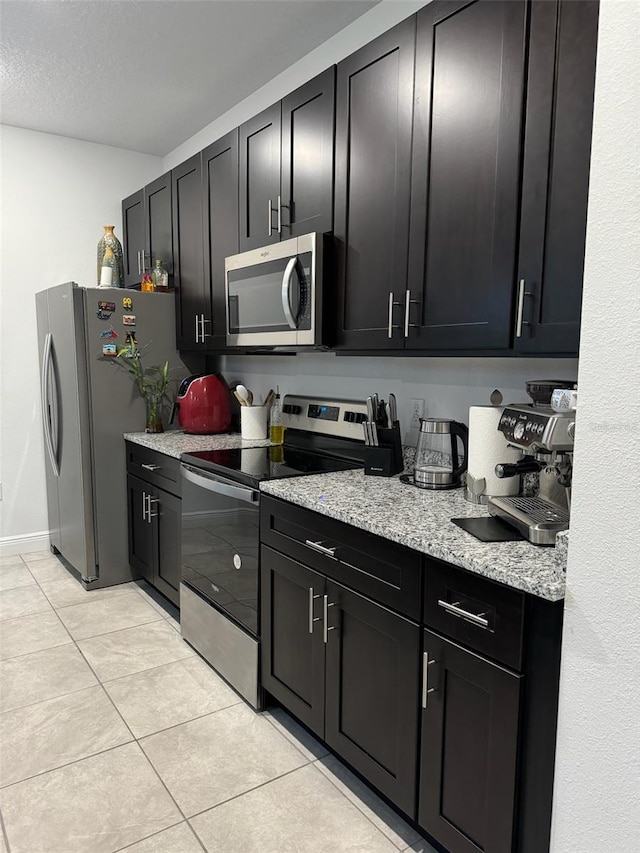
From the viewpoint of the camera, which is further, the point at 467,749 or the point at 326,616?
the point at 326,616

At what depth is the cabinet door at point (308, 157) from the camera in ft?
7.20

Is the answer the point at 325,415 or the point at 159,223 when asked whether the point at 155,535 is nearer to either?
the point at 325,415

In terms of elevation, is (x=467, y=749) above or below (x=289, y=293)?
below

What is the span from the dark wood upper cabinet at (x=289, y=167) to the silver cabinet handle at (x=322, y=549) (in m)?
1.19

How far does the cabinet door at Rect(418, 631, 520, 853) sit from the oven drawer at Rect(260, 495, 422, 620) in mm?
136

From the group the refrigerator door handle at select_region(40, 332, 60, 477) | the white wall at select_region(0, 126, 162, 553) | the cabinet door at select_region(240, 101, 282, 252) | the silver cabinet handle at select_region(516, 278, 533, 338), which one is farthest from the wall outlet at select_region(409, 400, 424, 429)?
the white wall at select_region(0, 126, 162, 553)

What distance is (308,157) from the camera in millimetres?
2297

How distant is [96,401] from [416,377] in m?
1.89

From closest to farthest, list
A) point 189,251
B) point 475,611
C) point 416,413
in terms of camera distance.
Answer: point 475,611, point 416,413, point 189,251

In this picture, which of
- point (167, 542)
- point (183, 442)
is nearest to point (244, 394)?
point (183, 442)

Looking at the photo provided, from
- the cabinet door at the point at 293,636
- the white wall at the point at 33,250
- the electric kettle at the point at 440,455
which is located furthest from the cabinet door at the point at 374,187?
the white wall at the point at 33,250

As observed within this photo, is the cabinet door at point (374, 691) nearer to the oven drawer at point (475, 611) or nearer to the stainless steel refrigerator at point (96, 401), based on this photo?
the oven drawer at point (475, 611)

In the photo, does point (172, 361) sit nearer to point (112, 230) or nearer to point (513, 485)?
point (112, 230)

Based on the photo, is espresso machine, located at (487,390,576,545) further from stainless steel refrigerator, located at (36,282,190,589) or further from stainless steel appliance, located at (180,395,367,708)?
stainless steel refrigerator, located at (36,282,190,589)
